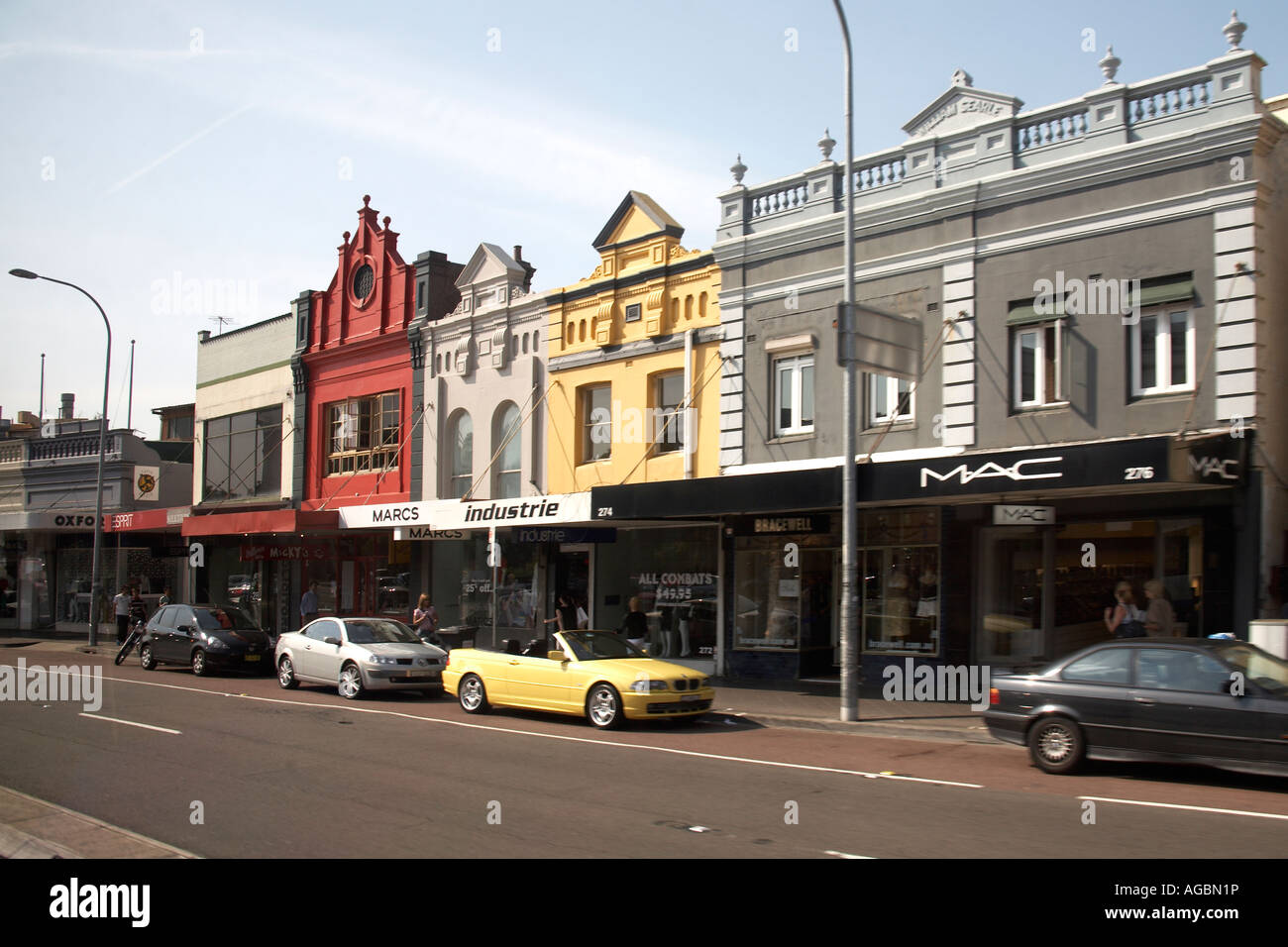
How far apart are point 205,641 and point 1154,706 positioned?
1799cm

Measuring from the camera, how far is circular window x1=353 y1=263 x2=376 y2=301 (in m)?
29.1

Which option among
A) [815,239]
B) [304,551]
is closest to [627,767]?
[815,239]

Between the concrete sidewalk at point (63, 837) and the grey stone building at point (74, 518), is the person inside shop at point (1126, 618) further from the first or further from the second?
the grey stone building at point (74, 518)

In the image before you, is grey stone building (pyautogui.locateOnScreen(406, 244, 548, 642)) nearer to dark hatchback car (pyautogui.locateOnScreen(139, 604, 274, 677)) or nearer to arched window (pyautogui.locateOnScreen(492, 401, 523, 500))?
arched window (pyautogui.locateOnScreen(492, 401, 523, 500))

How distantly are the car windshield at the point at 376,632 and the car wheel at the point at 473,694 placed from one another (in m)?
3.06

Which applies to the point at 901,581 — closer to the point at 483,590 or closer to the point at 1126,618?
the point at 1126,618

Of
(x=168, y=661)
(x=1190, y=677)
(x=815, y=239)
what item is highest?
(x=815, y=239)

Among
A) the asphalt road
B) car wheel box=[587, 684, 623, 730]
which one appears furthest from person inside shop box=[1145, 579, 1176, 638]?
car wheel box=[587, 684, 623, 730]

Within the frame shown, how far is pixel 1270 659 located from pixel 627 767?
634 centimetres

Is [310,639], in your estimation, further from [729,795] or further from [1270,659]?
[1270,659]

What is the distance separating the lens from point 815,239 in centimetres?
1884

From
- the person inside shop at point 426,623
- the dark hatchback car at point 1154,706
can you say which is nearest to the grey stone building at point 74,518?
the person inside shop at point 426,623

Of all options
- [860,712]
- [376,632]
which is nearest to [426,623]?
[376,632]

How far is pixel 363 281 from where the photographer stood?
29469 mm
